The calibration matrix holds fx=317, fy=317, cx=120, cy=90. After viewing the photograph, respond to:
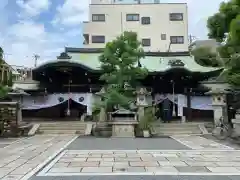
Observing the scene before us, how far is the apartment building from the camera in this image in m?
35.9

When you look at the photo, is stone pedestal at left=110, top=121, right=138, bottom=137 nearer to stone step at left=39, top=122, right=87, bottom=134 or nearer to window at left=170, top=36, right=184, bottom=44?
stone step at left=39, top=122, right=87, bottom=134

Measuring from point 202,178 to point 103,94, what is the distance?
13.2 metres

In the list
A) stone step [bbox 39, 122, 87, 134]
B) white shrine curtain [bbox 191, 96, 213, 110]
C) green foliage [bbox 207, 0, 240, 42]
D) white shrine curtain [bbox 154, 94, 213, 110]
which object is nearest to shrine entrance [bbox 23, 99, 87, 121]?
stone step [bbox 39, 122, 87, 134]

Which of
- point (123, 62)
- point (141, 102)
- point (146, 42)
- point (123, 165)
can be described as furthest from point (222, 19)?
point (146, 42)

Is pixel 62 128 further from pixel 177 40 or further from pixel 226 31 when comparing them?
pixel 177 40

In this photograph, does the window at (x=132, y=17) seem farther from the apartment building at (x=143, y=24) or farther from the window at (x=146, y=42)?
the window at (x=146, y=42)

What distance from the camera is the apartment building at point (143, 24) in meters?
35.9

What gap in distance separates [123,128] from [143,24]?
21.3 meters

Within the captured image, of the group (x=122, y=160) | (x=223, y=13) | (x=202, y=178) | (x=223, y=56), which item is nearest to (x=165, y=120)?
(x=223, y=56)

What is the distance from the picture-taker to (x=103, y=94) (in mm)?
19188

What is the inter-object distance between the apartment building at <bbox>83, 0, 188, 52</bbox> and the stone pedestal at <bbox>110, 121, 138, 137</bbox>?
63.6 ft

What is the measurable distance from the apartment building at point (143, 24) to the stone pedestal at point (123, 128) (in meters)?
19.4

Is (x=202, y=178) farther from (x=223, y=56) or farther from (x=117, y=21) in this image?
(x=117, y=21)

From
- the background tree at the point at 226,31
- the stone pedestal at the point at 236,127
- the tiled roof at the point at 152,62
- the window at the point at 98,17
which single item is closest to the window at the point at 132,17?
the window at the point at 98,17
